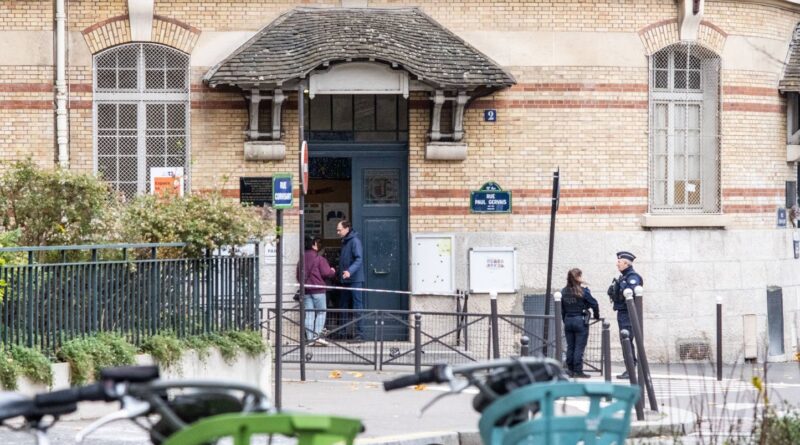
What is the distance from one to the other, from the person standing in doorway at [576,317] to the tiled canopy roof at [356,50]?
132 inches

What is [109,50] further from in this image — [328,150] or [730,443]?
[730,443]

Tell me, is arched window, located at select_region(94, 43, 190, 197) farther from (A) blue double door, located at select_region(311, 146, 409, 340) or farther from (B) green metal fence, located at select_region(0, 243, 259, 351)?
(B) green metal fence, located at select_region(0, 243, 259, 351)

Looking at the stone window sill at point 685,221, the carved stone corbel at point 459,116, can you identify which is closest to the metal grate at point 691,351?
the stone window sill at point 685,221

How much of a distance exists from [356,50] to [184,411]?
51.4ft

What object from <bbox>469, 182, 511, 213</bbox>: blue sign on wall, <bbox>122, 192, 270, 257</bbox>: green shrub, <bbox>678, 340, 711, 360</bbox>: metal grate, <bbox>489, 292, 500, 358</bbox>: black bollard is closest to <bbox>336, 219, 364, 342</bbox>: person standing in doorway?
<bbox>469, 182, 511, 213</bbox>: blue sign on wall

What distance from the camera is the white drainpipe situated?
21.6m

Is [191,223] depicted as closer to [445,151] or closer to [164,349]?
[164,349]

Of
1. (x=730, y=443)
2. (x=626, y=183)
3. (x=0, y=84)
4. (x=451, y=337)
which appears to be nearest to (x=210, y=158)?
(x=0, y=84)

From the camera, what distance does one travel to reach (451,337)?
20578mm

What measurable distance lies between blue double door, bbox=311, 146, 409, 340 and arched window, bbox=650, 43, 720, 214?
405 cm

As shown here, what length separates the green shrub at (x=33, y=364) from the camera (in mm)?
13070

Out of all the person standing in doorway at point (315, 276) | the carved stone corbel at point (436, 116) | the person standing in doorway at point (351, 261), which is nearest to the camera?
the carved stone corbel at point (436, 116)

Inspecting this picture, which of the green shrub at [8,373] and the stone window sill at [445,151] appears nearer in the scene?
the green shrub at [8,373]

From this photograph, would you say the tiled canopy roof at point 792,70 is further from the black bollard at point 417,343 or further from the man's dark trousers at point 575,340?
the black bollard at point 417,343
